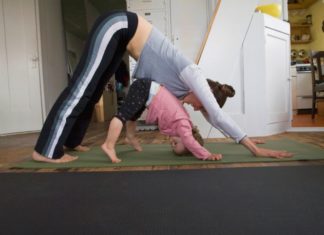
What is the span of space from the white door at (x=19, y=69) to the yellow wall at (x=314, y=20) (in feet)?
16.9

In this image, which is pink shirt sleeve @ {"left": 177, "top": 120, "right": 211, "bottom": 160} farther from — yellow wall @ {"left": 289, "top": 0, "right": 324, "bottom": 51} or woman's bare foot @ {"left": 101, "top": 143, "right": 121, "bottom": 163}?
yellow wall @ {"left": 289, "top": 0, "right": 324, "bottom": 51}

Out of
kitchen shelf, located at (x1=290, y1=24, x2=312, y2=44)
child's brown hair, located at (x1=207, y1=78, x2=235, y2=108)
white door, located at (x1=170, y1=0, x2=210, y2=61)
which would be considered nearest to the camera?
child's brown hair, located at (x1=207, y1=78, x2=235, y2=108)

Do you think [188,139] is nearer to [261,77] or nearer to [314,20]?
[261,77]

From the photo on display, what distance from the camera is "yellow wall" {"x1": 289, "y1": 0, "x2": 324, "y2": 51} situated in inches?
239

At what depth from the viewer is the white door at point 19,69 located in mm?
3781

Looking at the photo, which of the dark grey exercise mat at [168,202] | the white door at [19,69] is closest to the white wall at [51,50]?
the white door at [19,69]

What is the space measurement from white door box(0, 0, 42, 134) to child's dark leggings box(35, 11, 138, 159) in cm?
259

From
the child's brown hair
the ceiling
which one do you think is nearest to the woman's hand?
the child's brown hair

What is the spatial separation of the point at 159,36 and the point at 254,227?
1138 millimetres

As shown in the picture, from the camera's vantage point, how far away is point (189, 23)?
401cm

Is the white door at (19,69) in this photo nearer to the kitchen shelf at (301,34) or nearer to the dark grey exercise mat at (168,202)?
the dark grey exercise mat at (168,202)

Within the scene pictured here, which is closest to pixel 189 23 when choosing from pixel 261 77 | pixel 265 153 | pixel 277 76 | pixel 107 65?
pixel 277 76

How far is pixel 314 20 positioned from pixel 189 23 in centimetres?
364

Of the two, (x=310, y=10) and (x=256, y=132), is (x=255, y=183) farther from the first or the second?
(x=310, y=10)
